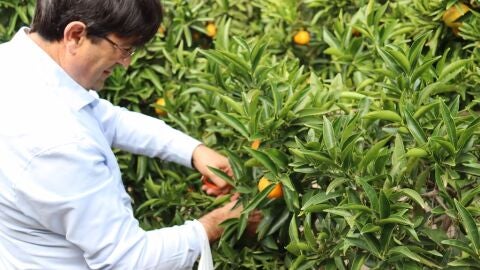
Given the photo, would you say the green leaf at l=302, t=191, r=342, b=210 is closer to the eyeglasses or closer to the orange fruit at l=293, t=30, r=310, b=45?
the eyeglasses

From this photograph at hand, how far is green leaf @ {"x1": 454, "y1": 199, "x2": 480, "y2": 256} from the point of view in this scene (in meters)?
1.46

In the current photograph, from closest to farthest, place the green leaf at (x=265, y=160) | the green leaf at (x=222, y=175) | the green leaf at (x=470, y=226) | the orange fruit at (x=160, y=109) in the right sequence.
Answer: the green leaf at (x=470, y=226), the green leaf at (x=265, y=160), the green leaf at (x=222, y=175), the orange fruit at (x=160, y=109)

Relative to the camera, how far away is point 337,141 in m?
1.66

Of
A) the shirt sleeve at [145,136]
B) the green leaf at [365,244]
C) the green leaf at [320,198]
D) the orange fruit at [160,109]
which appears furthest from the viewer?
the orange fruit at [160,109]

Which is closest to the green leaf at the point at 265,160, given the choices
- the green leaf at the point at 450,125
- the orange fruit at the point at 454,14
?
the green leaf at the point at 450,125

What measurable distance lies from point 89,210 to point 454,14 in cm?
139

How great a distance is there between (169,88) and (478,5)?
1.18 meters

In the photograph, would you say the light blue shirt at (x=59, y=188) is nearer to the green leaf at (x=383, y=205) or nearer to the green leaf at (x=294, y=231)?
the green leaf at (x=294, y=231)

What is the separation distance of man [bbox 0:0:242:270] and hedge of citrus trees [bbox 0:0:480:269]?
291mm

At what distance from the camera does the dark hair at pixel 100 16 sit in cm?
163

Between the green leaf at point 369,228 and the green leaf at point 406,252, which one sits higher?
the green leaf at point 369,228

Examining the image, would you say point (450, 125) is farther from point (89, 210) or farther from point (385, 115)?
point (89, 210)

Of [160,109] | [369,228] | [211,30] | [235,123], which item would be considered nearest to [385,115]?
[369,228]

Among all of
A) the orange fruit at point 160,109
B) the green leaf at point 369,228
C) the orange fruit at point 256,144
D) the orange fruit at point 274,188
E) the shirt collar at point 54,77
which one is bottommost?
the orange fruit at point 160,109
